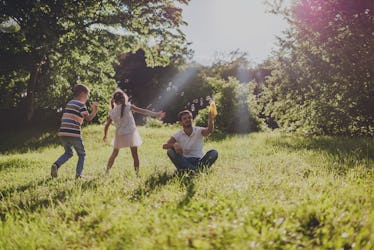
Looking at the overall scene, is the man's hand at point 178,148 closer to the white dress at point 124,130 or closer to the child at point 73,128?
the white dress at point 124,130

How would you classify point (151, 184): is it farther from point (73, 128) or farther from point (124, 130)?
point (73, 128)

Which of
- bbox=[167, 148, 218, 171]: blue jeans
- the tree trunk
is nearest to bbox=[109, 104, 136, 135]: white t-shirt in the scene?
bbox=[167, 148, 218, 171]: blue jeans

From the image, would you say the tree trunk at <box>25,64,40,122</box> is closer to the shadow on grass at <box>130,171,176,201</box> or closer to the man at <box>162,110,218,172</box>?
the man at <box>162,110,218,172</box>

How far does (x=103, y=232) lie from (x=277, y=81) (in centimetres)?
1195

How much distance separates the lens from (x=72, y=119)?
22.2 ft

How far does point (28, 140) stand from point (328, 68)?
13659 mm

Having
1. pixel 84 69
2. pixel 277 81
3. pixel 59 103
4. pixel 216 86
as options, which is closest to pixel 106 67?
pixel 84 69

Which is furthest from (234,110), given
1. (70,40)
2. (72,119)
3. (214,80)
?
(72,119)

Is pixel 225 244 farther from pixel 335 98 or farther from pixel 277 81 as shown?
pixel 277 81

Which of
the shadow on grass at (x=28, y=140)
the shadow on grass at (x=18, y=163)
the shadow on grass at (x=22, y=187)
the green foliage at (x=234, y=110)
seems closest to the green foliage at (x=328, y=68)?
the green foliage at (x=234, y=110)

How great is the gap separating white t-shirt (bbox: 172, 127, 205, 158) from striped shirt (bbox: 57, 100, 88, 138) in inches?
78.1

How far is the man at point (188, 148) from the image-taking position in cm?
625

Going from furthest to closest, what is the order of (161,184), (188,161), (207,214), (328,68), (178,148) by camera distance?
(328,68) → (188,161) → (178,148) → (161,184) → (207,214)

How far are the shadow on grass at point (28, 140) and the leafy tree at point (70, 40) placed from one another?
1.87m
